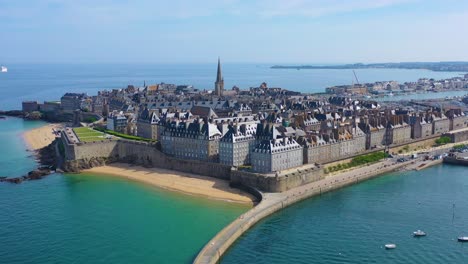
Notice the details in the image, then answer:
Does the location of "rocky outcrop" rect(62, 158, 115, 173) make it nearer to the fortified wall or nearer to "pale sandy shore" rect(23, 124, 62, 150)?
the fortified wall

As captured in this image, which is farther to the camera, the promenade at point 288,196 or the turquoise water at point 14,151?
the turquoise water at point 14,151

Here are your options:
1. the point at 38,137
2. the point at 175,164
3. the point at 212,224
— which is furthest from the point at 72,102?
the point at 212,224

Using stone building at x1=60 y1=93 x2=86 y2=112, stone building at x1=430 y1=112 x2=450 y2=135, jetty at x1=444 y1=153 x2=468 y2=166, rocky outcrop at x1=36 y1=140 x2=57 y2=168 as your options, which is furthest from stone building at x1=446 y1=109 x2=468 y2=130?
stone building at x1=60 y1=93 x2=86 y2=112

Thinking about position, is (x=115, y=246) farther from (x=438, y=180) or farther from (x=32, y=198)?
(x=438, y=180)

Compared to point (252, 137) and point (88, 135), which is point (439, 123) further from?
point (88, 135)

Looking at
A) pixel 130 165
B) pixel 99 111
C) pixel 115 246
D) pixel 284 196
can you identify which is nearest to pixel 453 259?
pixel 284 196

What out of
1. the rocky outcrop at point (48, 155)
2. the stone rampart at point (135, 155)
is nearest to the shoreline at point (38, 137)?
the rocky outcrop at point (48, 155)

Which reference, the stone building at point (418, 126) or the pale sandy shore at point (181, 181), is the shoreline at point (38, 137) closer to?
the pale sandy shore at point (181, 181)
